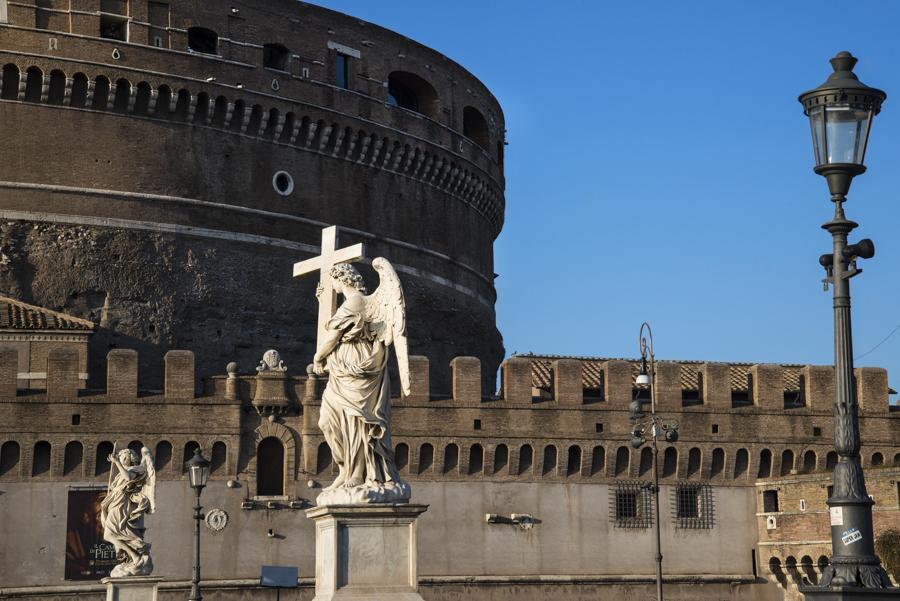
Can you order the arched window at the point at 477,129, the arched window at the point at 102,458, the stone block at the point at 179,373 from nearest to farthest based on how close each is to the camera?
the arched window at the point at 102,458 < the stone block at the point at 179,373 < the arched window at the point at 477,129

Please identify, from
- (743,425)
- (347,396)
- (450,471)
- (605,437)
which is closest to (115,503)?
(347,396)

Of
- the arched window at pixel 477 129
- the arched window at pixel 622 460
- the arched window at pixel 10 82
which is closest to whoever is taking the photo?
the arched window at pixel 10 82

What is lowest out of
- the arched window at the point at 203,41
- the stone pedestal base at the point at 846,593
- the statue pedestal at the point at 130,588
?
the statue pedestal at the point at 130,588

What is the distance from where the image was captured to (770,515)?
34281 mm

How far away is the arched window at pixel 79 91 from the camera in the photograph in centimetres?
3397

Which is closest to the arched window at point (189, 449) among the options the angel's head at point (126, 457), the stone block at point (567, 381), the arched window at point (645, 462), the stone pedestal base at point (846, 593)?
the stone block at point (567, 381)

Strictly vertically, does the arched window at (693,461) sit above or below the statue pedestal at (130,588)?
above

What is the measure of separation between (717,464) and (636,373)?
112 inches

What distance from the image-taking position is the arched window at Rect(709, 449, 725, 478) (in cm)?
3447

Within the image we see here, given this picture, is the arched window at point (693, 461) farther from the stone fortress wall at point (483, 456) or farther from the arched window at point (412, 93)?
the arched window at point (412, 93)

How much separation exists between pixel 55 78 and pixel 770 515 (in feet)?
58.2

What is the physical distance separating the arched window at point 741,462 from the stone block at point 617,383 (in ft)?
9.15

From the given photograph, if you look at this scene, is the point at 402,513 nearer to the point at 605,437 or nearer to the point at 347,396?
the point at 347,396

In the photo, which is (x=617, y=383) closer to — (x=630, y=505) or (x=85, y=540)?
(x=630, y=505)
